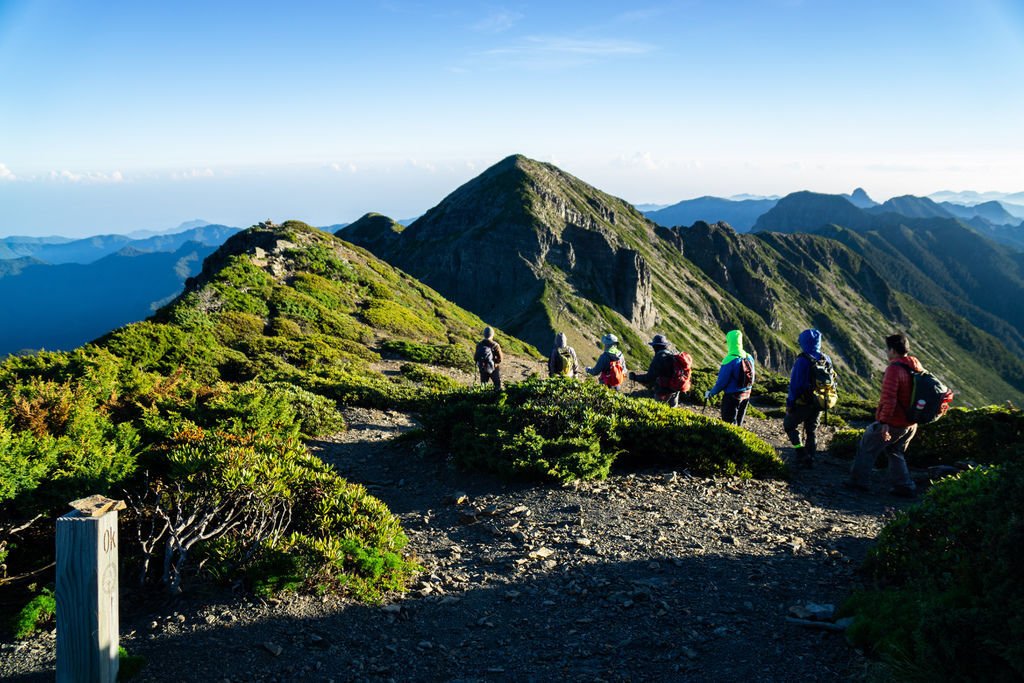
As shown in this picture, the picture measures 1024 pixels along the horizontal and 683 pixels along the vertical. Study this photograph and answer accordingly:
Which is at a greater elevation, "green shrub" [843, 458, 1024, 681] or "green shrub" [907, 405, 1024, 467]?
"green shrub" [843, 458, 1024, 681]

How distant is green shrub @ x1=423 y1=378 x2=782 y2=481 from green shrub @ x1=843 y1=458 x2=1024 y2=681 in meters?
3.43

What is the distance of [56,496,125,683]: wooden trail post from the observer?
3.80m

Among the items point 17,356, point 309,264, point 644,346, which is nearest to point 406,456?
point 17,356

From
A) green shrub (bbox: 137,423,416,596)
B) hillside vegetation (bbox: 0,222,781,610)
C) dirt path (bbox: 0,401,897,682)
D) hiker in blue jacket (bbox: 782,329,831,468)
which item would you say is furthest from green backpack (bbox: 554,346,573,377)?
green shrub (bbox: 137,423,416,596)

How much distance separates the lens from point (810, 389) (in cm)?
1034

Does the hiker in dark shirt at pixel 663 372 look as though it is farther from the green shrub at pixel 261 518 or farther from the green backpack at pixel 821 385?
the green shrub at pixel 261 518

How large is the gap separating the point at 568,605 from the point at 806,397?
21.9 ft

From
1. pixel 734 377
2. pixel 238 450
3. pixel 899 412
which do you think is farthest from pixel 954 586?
pixel 734 377

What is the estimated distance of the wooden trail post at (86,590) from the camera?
3797mm

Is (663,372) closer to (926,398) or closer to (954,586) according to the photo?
(926,398)

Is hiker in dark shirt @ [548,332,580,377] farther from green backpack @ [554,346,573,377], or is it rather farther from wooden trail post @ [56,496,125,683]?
wooden trail post @ [56,496,125,683]

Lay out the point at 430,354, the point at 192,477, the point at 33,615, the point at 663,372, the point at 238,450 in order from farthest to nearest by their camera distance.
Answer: the point at 430,354 → the point at 663,372 → the point at 238,450 → the point at 192,477 → the point at 33,615

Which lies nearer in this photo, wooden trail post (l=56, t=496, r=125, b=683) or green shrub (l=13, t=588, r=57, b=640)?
wooden trail post (l=56, t=496, r=125, b=683)

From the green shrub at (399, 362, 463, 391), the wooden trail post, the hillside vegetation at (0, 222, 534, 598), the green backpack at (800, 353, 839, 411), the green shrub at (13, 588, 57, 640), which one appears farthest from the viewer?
the green shrub at (399, 362, 463, 391)
